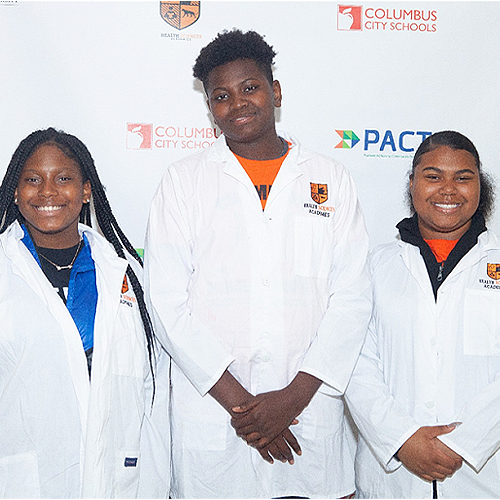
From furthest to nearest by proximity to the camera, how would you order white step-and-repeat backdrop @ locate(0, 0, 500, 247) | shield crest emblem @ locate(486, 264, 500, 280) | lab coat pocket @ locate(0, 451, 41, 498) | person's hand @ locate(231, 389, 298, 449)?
white step-and-repeat backdrop @ locate(0, 0, 500, 247), shield crest emblem @ locate(486, 264, 500, 280), person's hand @ locate(231, 389, 298, 449), lab coat pocket @ locate(0, 451, 41, 498)

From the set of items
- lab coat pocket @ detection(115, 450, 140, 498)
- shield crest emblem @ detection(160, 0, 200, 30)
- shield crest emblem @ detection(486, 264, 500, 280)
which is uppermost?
shield crest emblem @ detection(160, 0, 200, 30)

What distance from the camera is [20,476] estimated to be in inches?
62.7

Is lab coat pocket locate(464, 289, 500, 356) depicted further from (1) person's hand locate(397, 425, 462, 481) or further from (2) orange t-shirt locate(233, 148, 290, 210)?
(2) orange t-shirt locate(233, 148, 290, 210)

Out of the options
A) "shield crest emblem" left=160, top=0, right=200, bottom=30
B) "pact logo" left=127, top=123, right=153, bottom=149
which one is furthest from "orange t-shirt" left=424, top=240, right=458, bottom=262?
"shield crest emblem" left=160, top=0, right=200, bottom=30

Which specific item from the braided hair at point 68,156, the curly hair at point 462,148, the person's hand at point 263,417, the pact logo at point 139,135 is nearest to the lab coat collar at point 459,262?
the curly hair at point 462,148

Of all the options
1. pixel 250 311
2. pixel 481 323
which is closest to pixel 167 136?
pixel 250 311

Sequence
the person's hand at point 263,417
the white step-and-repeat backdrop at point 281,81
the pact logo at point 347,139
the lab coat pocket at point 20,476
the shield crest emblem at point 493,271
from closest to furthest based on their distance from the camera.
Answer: the lab coat pocket at point 20,476 → the person's hand at point 263,417 → the shield crest emblem at point 493,271 → the white step-and-repeat backdrop at point 281,81 → the pact logo at point 347,139

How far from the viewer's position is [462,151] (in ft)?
6.15

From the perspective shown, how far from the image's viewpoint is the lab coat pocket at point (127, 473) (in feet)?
5.52

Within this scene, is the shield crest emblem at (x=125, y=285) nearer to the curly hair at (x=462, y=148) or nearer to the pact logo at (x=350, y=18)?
the curly hair at (x=462, y=148)

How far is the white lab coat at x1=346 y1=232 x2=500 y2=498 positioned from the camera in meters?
1.72

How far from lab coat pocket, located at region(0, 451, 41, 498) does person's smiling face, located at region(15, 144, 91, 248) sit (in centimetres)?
57

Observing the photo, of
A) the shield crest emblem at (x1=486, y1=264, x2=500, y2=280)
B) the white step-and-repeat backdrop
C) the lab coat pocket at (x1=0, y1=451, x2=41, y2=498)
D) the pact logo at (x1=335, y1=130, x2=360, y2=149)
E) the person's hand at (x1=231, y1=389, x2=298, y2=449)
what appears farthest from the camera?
the pact logo at (x1=335, y1=130, x2=360, y2=149)

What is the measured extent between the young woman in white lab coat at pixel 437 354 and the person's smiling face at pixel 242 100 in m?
0.50
